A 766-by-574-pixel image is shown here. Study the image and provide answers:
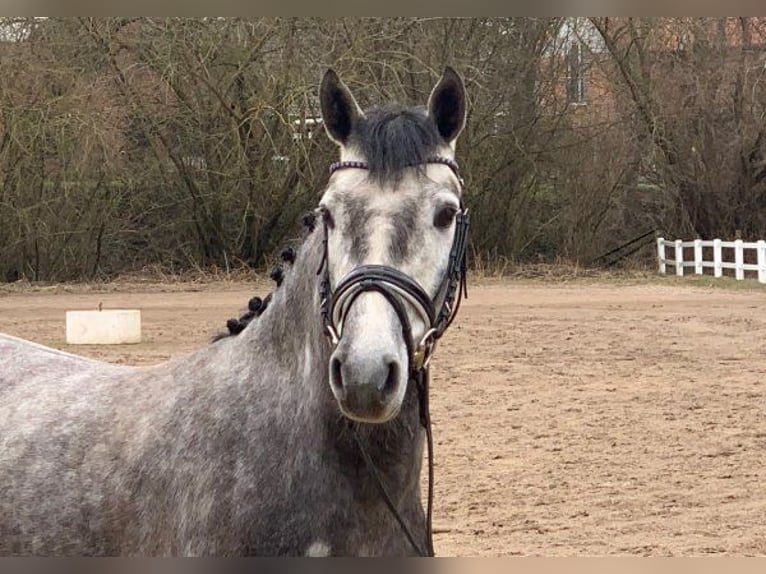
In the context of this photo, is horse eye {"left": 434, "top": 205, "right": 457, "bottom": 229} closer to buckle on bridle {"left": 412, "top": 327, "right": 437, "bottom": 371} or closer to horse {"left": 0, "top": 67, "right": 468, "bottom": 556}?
horse {"left": 0, "top": 67, "right": 468, "bottom": 556}

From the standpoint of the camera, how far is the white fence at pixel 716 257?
23391 millimetres

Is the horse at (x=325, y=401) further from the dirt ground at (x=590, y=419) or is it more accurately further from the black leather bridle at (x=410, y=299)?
the dirt ground at (x=590, y=419)

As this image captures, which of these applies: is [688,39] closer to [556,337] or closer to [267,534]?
[556,337]

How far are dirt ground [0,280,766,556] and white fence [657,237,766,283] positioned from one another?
4.27 meters

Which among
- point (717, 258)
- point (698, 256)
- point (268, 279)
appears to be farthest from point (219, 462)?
point (698, 256)

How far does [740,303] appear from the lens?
19219mm

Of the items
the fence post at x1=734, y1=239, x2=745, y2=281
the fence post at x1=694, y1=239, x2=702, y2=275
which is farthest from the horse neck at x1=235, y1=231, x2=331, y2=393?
the fence post at x1=694, y1=239, x2=702, y2=275

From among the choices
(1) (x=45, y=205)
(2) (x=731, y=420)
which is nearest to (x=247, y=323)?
(2) (x=731, y=420)

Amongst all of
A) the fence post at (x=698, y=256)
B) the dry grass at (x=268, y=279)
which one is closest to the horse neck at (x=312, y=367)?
the dry grass at (x=268, y=279)

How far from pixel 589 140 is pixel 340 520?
23.3m

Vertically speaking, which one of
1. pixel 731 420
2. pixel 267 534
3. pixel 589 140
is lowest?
pixel 731 420

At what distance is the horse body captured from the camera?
2.99m

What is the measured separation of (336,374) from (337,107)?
851 millimetres

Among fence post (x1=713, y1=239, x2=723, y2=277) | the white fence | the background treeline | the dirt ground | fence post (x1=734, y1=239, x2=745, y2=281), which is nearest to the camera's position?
the dirt ground
